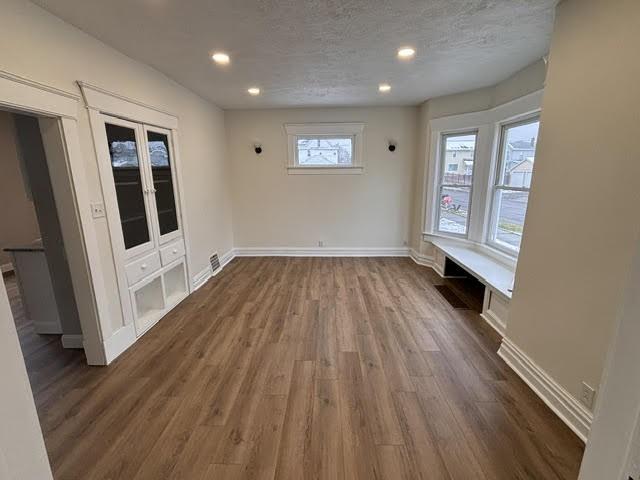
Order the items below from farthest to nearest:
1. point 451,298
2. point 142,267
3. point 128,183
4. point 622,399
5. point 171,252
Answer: point 451,298 → point 171,252 → point 142,267 → point 128,183 → point 622,399

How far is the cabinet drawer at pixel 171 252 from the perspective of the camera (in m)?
3.17

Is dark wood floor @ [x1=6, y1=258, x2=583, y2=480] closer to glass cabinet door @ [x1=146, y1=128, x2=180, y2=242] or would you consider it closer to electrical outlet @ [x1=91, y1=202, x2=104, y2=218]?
glass cabinet door @ [x1=146, y1=128, x2=180, y2=242]

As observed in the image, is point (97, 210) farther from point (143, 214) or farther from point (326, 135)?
point (326, 135)

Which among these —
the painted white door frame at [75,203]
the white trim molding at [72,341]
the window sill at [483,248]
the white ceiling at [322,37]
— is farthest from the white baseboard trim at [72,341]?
the window sill at [483,248]

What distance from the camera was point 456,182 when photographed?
429 cm

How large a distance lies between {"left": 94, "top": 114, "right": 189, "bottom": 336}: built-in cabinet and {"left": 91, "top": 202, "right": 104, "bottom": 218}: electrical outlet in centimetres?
5

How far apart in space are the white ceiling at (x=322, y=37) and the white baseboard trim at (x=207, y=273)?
234cm

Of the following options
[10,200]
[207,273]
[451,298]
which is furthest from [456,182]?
[10,200]

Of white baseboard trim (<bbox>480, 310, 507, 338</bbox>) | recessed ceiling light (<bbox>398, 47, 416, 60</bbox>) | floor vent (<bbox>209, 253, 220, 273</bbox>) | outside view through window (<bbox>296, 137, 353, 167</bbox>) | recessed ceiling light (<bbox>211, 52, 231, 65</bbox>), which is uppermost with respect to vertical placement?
recessed ceiling light (<bbox>398, 47, 416, 60</bbox>)

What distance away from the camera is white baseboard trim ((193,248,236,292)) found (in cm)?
391

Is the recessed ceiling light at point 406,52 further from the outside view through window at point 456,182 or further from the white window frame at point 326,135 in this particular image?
the white window frame at point 326,135

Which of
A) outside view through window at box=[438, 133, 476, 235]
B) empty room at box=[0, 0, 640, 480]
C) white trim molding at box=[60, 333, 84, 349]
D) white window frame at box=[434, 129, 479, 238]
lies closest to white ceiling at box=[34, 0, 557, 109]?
empty room at box=[0, 0, 640, 480]

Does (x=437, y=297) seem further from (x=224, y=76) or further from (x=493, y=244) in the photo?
(x=224, y=76)

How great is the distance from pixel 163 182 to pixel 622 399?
3585 mm
